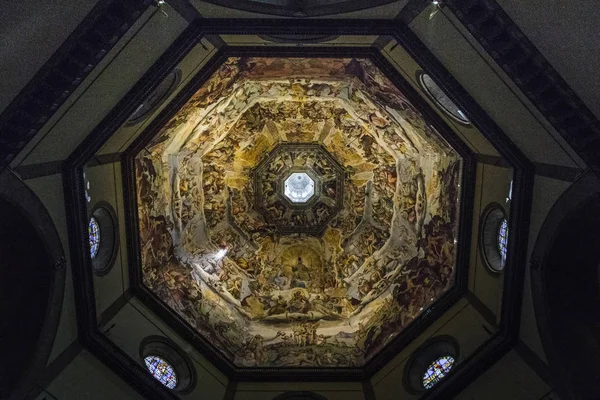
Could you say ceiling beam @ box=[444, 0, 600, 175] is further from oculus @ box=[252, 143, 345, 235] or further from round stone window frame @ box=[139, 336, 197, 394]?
oculus @ box=[252, 143, 345, 235]

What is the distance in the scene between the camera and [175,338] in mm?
16188

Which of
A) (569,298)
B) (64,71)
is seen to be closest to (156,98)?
(64,71)

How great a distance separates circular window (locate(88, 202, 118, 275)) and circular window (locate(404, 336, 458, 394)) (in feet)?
29.0

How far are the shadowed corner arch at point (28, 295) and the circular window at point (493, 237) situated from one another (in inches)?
423

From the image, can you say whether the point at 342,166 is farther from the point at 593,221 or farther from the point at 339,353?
the point at 593,221

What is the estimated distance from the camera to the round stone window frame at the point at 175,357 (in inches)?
605

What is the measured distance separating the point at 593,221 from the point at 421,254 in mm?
6713

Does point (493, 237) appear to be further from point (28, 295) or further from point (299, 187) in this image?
point (28, 295)

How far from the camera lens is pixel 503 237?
14.6m

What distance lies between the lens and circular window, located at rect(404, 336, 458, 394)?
596 inches

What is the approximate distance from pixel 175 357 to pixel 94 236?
4.16m

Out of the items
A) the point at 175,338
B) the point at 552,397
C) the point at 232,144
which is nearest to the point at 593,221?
the point at 552,397

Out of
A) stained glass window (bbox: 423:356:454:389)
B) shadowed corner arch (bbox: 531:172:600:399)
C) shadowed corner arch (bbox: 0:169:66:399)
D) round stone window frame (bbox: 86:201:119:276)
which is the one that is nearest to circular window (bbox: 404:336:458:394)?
stained glass window (bbox: 423:356:454:389)

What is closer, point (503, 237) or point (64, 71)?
point (64, 71)
